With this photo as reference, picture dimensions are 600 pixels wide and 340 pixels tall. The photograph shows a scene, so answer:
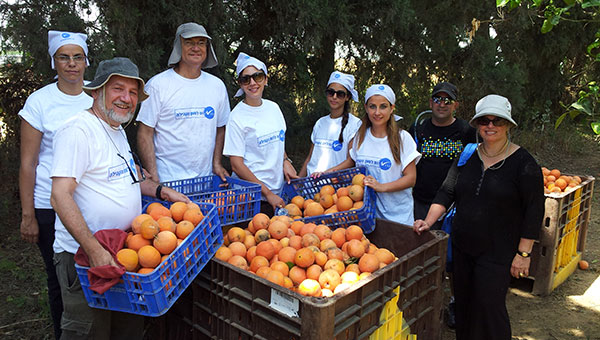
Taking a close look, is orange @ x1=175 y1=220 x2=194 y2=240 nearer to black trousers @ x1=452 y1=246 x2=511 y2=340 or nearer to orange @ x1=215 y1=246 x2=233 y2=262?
orange @ x1=215 y1=246 x2=233 y2=262

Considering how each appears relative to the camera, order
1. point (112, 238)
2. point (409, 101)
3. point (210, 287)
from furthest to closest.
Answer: point (409, 101) → point (210, 287) → point (112, 238)

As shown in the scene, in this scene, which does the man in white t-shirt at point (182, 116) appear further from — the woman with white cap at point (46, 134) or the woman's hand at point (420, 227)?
the woman's hand at point (420, 227)

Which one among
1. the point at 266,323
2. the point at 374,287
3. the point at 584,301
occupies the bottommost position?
the point at 584,301

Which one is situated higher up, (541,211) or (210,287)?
(541,211)

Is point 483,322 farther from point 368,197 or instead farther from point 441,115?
point 441,115

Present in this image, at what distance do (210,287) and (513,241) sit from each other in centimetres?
196

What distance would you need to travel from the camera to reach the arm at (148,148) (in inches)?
140

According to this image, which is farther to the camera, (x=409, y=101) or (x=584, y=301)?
(x=409, y=101)

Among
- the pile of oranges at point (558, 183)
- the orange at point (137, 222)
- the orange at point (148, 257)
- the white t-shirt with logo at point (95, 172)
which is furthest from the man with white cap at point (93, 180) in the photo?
the pile of oranges at point (558, 183)

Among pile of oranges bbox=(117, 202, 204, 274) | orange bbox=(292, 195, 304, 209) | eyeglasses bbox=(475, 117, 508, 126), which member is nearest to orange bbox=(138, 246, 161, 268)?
pile of oranges bbox=(117, 202, 204, 274)

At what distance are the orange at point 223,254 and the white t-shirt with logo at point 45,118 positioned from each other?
48.7 inches

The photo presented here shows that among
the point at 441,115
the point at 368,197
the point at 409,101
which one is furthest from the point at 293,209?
the point at 409,101

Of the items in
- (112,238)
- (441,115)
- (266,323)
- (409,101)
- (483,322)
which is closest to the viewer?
(266,323)

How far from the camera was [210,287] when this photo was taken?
254 centimetres
